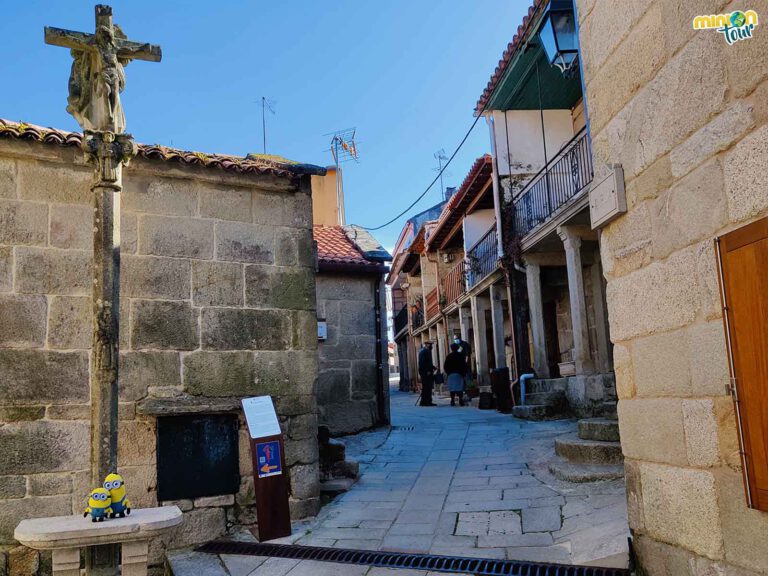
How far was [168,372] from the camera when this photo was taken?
5.12 metres

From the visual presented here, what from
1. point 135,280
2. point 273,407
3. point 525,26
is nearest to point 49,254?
point 135,280

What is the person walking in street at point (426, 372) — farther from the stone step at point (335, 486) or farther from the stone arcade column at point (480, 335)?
the stone step at point (335, 486)


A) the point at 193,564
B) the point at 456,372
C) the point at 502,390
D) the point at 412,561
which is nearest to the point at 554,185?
the point at 502,390

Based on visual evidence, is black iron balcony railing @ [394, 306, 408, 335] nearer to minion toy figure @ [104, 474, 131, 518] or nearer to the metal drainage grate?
the metal drainage grate

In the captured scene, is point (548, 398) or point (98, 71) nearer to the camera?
point (98, 71)

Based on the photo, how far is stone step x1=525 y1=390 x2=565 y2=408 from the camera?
1098 cm

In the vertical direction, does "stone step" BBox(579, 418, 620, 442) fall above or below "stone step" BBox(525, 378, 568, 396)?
below

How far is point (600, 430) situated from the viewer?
614 cm

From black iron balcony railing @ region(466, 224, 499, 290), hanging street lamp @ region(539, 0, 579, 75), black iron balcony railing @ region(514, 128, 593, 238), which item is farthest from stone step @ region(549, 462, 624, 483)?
black iron balcony railing @ region(466, 224, 499, 290)

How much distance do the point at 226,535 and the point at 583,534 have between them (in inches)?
107

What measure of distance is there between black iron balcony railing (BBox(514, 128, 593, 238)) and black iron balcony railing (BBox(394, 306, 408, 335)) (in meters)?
19.3

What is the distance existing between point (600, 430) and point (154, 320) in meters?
4.15

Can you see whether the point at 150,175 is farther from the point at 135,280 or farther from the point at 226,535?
the point at 226,535

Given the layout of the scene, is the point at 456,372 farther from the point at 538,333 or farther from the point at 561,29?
the point at 561,29
